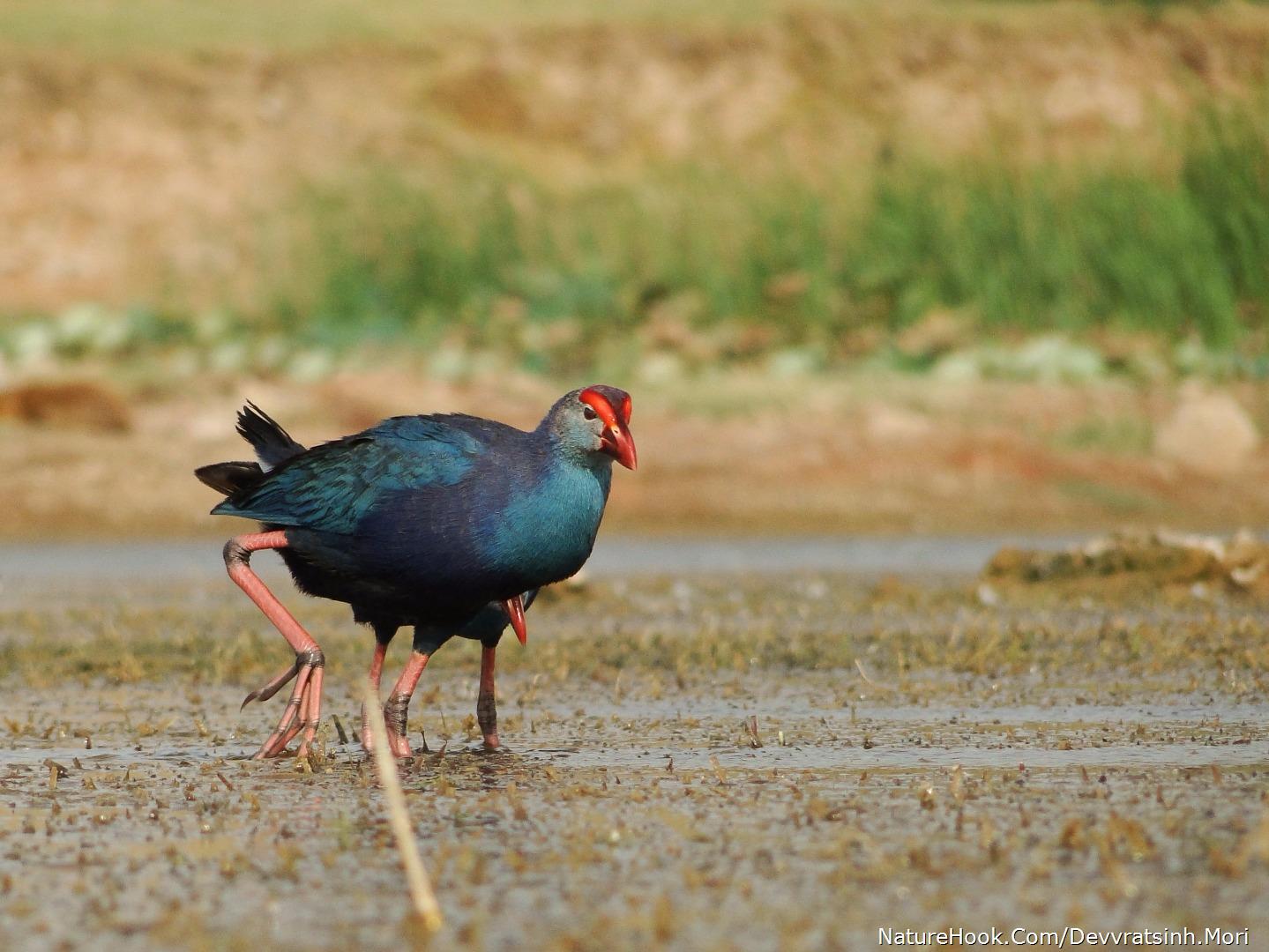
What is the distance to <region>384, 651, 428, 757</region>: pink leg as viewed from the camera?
6312 millimetres

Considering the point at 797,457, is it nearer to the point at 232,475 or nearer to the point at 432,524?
the point at 232,475

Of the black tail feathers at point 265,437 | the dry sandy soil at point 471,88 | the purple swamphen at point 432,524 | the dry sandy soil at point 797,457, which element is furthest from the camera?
A: the dry sandy soil at point 471,88

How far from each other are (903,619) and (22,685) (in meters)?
3.92

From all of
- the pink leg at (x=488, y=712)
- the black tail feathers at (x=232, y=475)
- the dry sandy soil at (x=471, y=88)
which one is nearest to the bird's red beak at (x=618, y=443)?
the pink leg at (x=488, y=712)

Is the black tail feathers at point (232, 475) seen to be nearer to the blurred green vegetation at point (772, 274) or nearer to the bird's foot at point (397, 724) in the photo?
the bird's foot at point (397, 724)

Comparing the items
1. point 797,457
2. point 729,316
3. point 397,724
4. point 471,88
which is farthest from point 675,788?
point 471,88

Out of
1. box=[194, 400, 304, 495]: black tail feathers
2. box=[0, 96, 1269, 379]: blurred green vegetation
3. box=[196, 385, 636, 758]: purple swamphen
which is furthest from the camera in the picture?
box=[0, 96, 1269, 379]: blurred green vegetation

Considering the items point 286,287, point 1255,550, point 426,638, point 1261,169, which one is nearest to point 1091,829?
point 426,638

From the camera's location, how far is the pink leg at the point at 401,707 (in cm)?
631

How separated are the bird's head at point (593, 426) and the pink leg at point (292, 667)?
0.99 meters

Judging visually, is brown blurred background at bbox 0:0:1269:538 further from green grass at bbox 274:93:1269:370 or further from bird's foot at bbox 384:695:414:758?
bird's foot at bbox 384:695:414:758

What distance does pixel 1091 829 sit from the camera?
16.1ft

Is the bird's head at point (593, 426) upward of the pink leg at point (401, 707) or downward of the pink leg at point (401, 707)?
upward

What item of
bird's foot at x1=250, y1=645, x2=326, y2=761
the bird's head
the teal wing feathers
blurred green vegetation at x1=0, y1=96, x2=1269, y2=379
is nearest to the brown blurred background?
blurred green vegetation at x1=0, y1=96, x2=1269, y2=379
